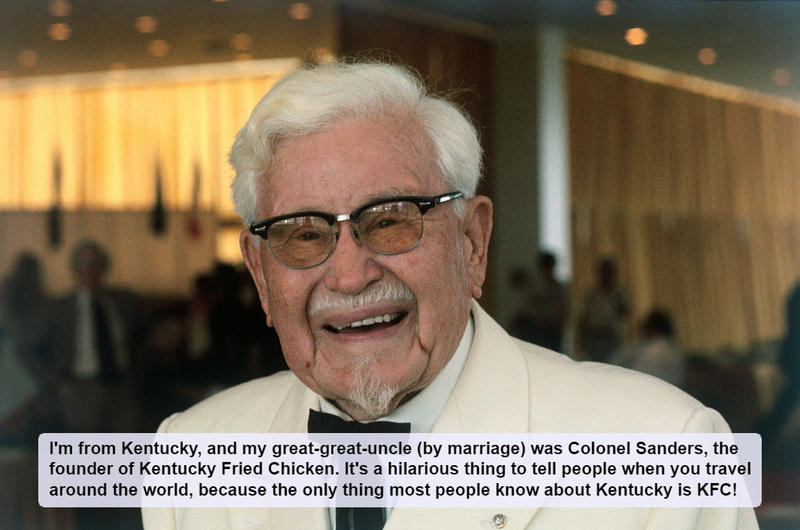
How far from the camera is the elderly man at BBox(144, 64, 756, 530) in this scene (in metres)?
1.22

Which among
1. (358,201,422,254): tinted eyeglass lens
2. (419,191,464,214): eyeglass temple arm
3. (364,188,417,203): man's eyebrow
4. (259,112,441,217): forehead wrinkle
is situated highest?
(259,112,441,217): forehead wrinkle

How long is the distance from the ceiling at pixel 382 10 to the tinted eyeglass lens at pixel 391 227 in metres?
5.62

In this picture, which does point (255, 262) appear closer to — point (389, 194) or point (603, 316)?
point (389, 194)

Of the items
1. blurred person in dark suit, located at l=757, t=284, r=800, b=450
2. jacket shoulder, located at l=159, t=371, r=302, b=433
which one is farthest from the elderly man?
blurred person in dark suit, located at l=757, t=284, r=800, b=450

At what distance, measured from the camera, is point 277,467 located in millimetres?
1485

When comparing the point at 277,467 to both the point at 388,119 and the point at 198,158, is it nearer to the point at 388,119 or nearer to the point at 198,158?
the point at 388,119

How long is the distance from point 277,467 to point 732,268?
697cm

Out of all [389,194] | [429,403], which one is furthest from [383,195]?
[429,403]

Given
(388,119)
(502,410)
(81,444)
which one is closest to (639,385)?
(502,410)

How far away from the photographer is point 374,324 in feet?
4.11

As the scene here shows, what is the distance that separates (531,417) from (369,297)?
1.19 feet

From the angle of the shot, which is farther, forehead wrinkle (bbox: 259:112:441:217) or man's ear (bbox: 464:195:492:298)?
man's ear (bbox: 464:195:492:298)
